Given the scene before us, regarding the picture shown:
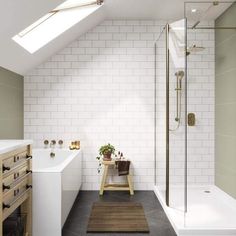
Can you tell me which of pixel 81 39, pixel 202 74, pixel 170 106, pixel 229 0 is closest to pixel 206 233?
pixel 170 106

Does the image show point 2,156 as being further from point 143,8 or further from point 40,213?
point 143,8

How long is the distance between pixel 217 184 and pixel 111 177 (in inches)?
68.0

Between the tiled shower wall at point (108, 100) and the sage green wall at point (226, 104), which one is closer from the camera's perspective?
the sage green wall at point (226, 104)

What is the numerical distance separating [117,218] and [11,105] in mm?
2219

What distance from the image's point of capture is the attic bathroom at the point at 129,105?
3.76 m

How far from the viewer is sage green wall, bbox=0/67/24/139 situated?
3885mm

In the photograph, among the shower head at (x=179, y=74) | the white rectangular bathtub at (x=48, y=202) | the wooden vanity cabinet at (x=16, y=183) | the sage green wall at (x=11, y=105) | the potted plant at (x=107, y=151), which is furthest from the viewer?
the potted plant at (x=107, y=151)

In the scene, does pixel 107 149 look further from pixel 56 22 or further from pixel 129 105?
pixel 56 22

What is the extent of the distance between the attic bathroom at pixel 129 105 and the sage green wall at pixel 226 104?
16mm

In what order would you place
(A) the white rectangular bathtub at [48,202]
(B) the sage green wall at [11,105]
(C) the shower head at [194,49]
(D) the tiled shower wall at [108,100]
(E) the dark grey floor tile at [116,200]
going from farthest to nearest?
(D) the tiled shower wall at [108,100] < (C) the shower head at [194,49] < (B) the sage green wall at [11,105] < (E) the dark grey floor tile at [116,200] < (A) the white rectangular bathtub at [48,202]

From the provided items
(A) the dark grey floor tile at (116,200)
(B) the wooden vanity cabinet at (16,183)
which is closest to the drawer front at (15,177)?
(B) the wooden vanity cabinet at (16,183)

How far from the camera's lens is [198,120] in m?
4.82

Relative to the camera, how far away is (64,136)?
4867 millimetres

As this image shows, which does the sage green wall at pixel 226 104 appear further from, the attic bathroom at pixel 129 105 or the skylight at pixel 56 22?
the skylight at pixel 56 22
